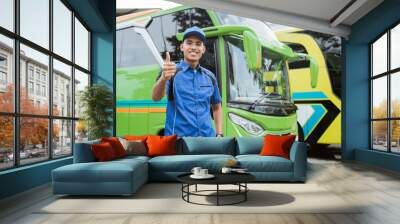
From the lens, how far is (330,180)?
6039mm

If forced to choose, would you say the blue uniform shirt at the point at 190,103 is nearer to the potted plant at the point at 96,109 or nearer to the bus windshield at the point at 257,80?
the bus windshield at the point at 257,80

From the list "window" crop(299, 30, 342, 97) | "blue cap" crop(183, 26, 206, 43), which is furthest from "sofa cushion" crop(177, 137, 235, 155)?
"window" crop(299, 30, 342, 97)

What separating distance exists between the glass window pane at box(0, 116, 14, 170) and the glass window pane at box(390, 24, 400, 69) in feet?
23.3

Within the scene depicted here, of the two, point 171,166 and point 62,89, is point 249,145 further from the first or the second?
point 62,89

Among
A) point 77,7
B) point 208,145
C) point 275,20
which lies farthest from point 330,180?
point 77,7

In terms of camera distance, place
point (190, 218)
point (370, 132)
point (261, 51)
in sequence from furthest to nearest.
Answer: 1. point (261, 51)
2. point (370, 132)
3. point (190, 218)

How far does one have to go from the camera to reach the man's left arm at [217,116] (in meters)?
9.59

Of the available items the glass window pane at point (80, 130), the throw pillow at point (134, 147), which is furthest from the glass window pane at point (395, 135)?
the glass window pane at point (80, 130)

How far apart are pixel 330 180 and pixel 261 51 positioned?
15.7ft

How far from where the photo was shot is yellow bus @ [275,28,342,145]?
975 cm

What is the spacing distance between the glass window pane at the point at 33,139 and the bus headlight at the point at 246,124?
5.05 meters

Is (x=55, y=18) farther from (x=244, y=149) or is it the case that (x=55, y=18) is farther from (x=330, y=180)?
(x=330, y=180)

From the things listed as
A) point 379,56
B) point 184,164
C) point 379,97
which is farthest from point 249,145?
point 379,56

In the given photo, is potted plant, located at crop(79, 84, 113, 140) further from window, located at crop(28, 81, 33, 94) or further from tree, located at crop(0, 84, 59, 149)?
window, located at crop(28, 81, 33, 94)
